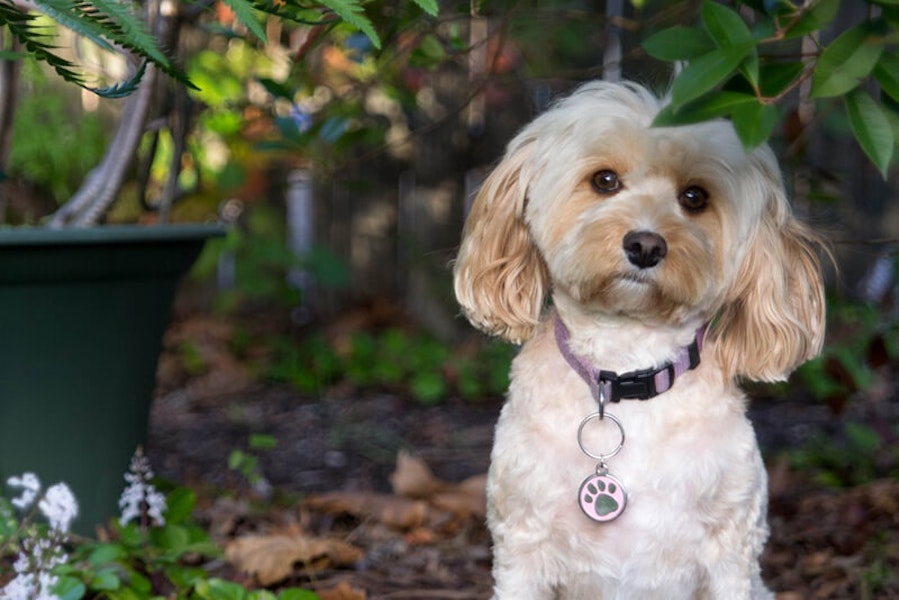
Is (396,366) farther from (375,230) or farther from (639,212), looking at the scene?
(639,212)

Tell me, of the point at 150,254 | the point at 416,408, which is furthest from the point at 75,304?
the point at 416,408

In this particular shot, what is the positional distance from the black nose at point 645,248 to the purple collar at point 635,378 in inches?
9.6

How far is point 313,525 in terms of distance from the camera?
3555mm

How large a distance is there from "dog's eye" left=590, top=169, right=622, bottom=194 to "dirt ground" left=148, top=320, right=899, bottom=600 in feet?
3.82

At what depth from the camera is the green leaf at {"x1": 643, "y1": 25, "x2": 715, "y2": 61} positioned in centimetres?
173

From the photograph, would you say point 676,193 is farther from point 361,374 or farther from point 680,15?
point 361,374

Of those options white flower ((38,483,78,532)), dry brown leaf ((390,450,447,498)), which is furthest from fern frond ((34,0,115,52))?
dry brown leaf ((390,450,447,498))

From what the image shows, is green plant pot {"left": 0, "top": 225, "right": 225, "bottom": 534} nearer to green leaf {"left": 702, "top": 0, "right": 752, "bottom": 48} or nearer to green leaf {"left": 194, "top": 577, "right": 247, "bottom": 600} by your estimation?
green leaf {"left": 194, "top": 577, "right": 247, "bottom": 600}

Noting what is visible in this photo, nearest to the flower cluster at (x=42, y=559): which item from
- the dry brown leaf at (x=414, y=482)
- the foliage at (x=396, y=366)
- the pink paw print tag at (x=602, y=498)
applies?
the pink paw print tag at (x=602, y=498)

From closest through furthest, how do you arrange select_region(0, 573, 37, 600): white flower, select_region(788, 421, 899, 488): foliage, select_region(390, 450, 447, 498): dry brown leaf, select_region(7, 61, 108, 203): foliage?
select_region(0, 573, 37, 600): white flower, select_region(390, 450, 447, 498): dry brown leaf, select_region(788, 421, 899, 488): foliage, select_region(7, 61, 108, 203): foliage

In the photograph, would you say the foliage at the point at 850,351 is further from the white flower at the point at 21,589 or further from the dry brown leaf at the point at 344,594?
the white flower at the point at 21,589

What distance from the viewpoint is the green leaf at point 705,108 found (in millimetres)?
1688

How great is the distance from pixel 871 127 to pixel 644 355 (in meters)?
0.73

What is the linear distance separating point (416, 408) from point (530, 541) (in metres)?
3.14
